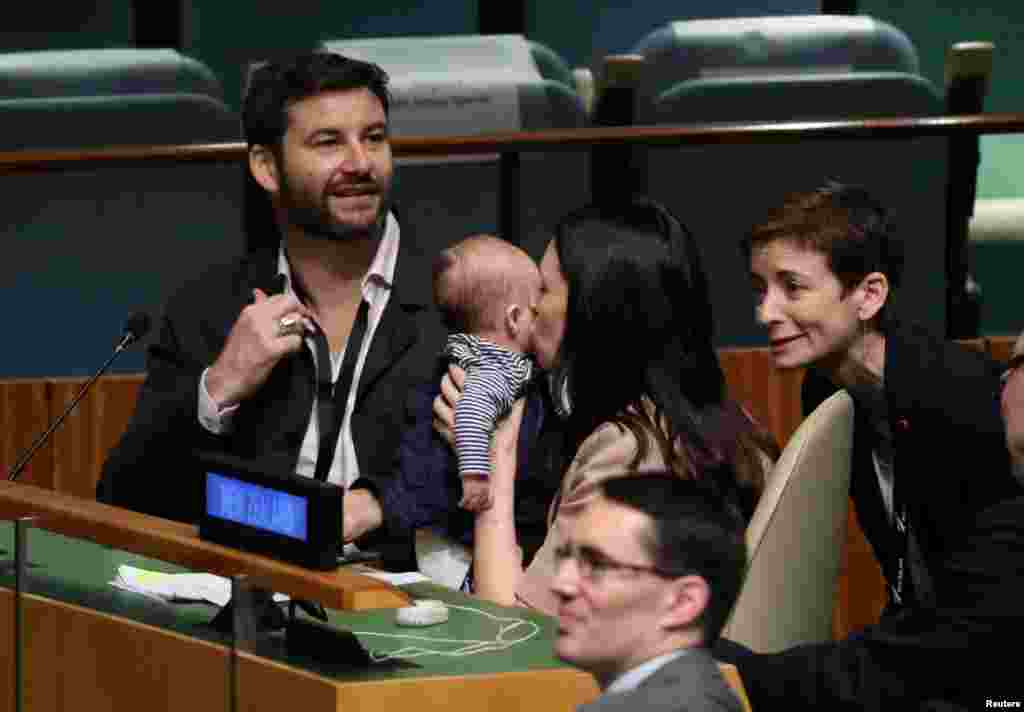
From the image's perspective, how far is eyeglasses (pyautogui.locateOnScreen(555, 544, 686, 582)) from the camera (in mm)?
2123

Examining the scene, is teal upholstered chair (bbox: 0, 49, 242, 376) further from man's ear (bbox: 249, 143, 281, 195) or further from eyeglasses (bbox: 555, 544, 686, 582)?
eyeglasses (bbox: 555, 544, 686, 582)

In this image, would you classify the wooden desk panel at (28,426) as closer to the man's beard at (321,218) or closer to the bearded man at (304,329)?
A: the bearded man at (304,329)

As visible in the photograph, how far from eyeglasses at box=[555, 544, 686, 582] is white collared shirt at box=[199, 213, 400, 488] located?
4.69ft

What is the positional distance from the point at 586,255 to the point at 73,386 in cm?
194

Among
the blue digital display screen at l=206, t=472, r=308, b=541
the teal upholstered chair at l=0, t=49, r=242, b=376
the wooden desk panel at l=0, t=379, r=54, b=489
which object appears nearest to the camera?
the blue digital display screen at l=206, t=472, r=308, b=541

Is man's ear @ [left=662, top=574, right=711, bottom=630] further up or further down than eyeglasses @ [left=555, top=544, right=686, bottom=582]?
further down

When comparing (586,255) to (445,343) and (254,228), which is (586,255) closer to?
(445,343)

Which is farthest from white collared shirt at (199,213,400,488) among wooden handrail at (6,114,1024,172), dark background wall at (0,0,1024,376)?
dark background wall at (0,0,1024,376)

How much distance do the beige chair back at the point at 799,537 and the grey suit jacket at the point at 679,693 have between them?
2.53 feet

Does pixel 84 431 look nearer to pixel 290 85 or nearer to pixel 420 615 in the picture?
pixel 290 85

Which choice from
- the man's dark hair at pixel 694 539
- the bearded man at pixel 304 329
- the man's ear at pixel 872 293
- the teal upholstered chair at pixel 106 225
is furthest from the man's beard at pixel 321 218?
the man's dark hair at pixel 694 539

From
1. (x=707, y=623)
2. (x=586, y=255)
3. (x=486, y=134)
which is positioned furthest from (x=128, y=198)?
(x=707, y=623)

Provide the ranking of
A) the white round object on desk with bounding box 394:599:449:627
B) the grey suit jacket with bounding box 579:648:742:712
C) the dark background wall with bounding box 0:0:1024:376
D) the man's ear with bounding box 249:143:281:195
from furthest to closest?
the dark background wall with bounding box 0:0:1024:376, the man's ear with bounding box 249:143:281:195, the white round object on desk with bounding box 394:599:449:627, the grey suit jacket with bounding box 579:648:742:712

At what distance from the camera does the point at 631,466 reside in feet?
9.43
